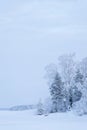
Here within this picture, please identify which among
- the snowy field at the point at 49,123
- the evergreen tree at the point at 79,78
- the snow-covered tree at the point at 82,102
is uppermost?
the evergreen tree at the point at 79,78

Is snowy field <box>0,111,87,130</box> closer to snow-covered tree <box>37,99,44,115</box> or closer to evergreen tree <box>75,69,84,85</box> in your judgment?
evergreen tree <box>75,69,84,85</box>

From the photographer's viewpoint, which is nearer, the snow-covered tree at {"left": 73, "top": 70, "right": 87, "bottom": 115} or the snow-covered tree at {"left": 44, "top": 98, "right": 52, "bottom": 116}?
the snow-covered tree at {"left": 73, "top": 70, "right": 87, "bottom": 115}

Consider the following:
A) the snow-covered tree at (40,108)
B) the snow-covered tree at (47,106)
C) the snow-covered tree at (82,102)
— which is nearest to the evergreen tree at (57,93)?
the snow-covered tree at (47,106)

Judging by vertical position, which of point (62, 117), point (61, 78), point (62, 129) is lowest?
point (62, 129)

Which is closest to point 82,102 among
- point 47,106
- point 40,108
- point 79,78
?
point 79,78

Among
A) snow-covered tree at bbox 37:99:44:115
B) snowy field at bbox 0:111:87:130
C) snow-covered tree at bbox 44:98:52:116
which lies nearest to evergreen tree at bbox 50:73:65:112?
snow-covered tree at bbox 44:98:52:116

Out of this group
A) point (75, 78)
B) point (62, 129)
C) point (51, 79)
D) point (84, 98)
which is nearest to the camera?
point (62, 129)

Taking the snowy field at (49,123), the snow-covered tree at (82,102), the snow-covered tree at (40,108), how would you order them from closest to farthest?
the snowy field at (49,123)
the snow-covered tree at (82,102)
the snow-covered tree at (40,108)

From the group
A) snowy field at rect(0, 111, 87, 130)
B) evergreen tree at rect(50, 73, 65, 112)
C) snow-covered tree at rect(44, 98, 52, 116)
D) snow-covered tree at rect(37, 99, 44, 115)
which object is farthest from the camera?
snow-covered tree at rect(37, 99, 44, 115)

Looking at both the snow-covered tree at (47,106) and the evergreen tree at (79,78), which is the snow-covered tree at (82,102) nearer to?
the evergreen tree at (79,78)

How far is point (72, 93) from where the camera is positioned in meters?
65.9

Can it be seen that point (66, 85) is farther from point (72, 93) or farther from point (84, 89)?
point (84, 89)

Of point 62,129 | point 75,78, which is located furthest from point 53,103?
point 62,129

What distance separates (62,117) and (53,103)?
9055 millimetres
